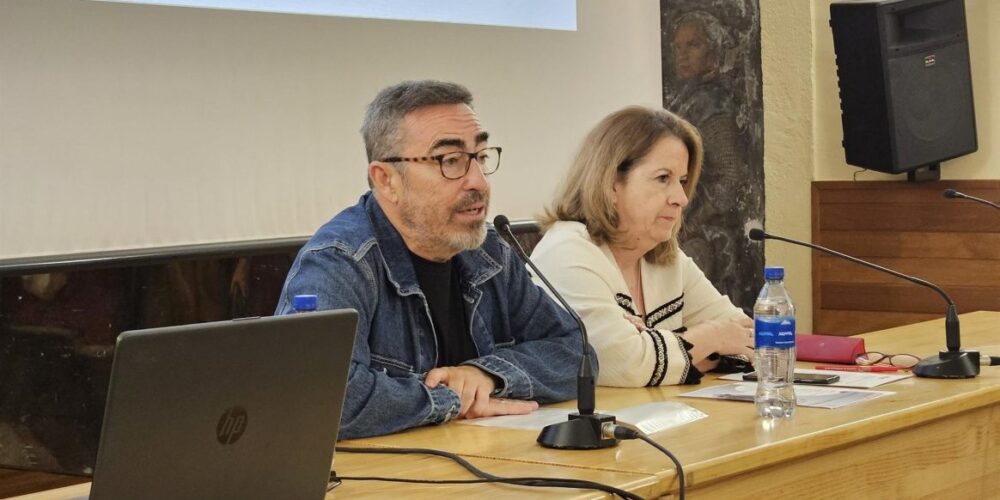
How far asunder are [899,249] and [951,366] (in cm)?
261

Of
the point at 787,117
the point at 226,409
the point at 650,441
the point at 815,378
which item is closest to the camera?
the point at 226,409

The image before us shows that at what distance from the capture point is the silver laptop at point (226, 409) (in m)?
1.25

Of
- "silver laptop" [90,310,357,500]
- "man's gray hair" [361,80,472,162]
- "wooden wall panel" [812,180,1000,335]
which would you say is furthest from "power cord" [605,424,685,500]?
"wooden wall panel" [812,180,1000,335]

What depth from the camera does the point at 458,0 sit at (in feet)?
11.4

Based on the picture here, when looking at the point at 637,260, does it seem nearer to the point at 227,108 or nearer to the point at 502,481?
the point at 227,108

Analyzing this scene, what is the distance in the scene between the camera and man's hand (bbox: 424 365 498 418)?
7.16ft

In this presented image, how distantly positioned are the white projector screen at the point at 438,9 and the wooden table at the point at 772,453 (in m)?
1.19

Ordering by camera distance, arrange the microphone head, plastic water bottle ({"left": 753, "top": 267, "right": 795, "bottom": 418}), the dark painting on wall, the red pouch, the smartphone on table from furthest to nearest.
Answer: the dark painting on wall → the red pouch → the smartphone on table → plastic water bottle ({"left": 753, "top": 267, "right": 795, "bottom": 418}) → the microphone head

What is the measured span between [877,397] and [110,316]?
153 centimetres

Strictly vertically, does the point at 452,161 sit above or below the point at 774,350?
above

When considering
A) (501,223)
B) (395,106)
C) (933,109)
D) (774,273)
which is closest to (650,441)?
(501,223)

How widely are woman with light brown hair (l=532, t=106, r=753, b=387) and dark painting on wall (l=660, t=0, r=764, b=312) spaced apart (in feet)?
5.11

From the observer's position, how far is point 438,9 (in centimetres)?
341

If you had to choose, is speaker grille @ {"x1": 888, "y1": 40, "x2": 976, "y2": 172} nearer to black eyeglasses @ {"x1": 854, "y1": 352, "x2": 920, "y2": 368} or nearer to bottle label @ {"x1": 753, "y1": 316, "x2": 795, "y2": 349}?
black eyeglasses @ {"x1": 854, "y1": 352, "x2": 920, "y2": 368}
